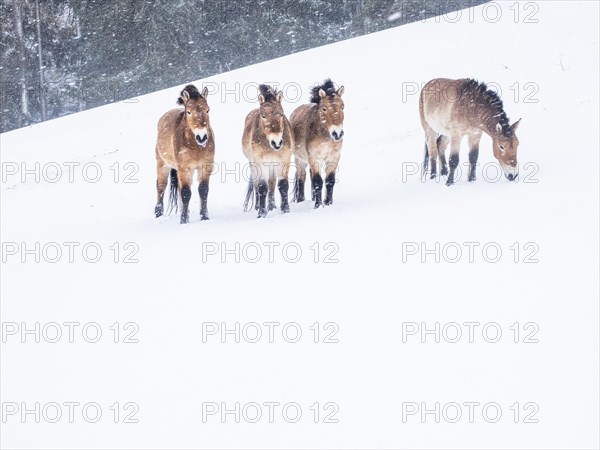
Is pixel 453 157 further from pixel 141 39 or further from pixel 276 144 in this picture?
pixel 141 39

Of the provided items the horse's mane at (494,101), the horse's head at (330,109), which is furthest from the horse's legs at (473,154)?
the horse's head at (330,109)

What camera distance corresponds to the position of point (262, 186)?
32.9 feet

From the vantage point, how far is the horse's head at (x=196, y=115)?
962cm

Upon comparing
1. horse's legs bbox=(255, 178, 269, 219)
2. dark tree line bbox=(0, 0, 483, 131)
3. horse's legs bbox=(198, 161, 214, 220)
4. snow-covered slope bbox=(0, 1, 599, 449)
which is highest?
dark tree line bbox=(0, 0, 483, 131)

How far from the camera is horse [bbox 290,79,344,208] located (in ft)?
32.0

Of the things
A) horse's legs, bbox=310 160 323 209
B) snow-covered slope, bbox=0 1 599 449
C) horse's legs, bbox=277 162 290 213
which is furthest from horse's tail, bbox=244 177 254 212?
horse's legs, bbox=310 160 323 209

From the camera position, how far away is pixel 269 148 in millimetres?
9898

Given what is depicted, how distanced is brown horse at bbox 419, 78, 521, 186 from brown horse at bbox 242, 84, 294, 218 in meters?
2.39

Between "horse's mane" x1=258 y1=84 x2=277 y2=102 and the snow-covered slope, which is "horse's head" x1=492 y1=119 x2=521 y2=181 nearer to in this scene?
the snow-covered slope

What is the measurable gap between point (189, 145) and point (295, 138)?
163cm

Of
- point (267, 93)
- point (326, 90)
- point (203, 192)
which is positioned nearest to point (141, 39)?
point (203, 192)

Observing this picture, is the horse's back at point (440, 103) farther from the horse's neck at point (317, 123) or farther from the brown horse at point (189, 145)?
the brown horse at point (189, 145)

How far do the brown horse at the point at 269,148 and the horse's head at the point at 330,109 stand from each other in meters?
0.52

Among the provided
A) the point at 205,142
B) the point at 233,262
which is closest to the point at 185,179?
the point at 205,142
